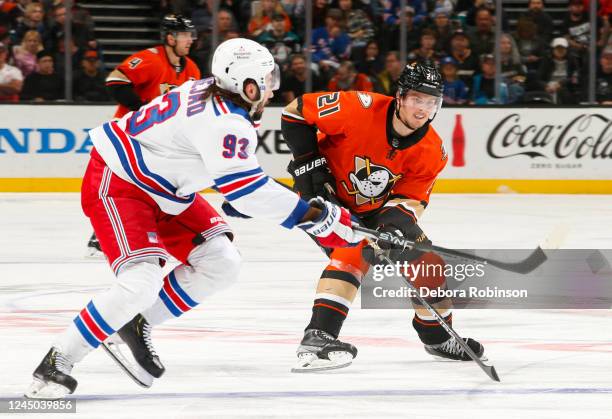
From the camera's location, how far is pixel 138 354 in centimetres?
370

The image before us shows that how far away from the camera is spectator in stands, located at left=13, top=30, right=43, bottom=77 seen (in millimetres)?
9875

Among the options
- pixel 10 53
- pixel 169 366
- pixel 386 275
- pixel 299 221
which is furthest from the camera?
pixel 10 53

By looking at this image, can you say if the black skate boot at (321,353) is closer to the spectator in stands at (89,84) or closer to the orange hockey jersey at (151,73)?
the orange hockey jersey at (151,73)

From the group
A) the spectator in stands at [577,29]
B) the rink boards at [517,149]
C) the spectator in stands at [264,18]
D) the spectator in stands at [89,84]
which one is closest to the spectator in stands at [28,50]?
the spectator in stands at [89,84]

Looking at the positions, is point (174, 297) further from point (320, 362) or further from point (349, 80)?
point (349, 80)

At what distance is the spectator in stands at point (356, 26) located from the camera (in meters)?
10.4

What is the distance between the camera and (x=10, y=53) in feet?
32.4

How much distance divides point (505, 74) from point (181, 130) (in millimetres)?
7217

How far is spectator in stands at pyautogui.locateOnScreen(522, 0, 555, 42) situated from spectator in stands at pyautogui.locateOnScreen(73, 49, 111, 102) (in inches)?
147

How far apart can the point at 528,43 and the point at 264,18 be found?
234cm

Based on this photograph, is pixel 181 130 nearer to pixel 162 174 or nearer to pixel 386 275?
pixel 162 174

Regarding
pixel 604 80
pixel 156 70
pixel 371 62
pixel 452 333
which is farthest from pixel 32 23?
pixel 452 333

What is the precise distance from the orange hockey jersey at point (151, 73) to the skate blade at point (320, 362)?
3.19m

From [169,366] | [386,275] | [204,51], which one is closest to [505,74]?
[204,51]
